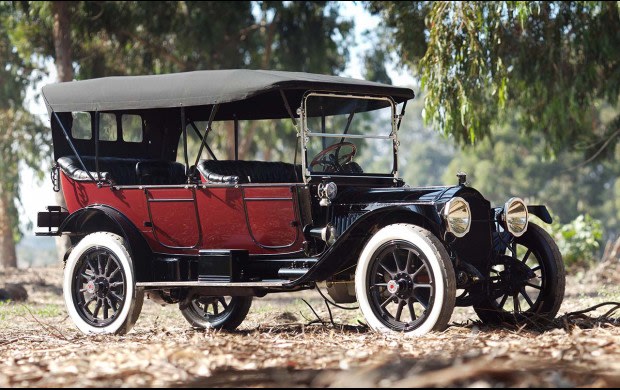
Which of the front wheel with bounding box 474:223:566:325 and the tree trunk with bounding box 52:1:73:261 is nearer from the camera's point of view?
the front wheel with bounding box 474:223:566:325

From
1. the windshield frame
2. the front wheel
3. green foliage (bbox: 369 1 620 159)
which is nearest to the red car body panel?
the windshield frame

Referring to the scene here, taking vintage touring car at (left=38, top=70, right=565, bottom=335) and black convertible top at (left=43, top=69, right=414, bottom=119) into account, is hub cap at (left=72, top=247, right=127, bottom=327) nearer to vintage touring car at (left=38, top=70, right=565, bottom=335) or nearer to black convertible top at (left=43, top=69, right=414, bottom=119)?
vintage touring car at (left=38, top=70, right=565, bottom=335)

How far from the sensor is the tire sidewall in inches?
341

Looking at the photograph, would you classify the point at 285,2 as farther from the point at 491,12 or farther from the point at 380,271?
the point at 380,271

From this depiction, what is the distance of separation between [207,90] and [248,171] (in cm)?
87

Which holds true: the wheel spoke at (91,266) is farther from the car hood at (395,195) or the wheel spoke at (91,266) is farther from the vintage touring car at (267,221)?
the car hood at (395,195)

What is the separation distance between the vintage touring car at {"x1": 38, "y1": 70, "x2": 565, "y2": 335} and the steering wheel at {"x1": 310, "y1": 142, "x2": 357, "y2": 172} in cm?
2

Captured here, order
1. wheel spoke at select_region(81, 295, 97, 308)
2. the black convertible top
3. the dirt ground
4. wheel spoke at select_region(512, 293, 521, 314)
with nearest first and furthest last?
the dirt ground → wheel spoke at select_region(512, 293, 521, 314) → the black convertible top → wheel spoke at select_region(81, 295, 97, 308)

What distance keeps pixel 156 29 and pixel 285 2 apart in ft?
9.61

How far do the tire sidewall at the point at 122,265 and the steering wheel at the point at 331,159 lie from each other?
1809mm

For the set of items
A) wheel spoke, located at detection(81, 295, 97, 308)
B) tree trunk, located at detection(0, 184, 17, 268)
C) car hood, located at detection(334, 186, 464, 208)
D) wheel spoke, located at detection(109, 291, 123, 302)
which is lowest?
tree trunk, located at detection(0, 184, 17, 268)

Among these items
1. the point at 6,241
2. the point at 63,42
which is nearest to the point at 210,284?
the point at 63,42

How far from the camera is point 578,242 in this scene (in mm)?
19375

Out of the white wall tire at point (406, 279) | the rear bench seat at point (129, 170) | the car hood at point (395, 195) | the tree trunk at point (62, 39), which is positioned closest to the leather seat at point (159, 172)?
the rear bench seat at point (129, 170)
